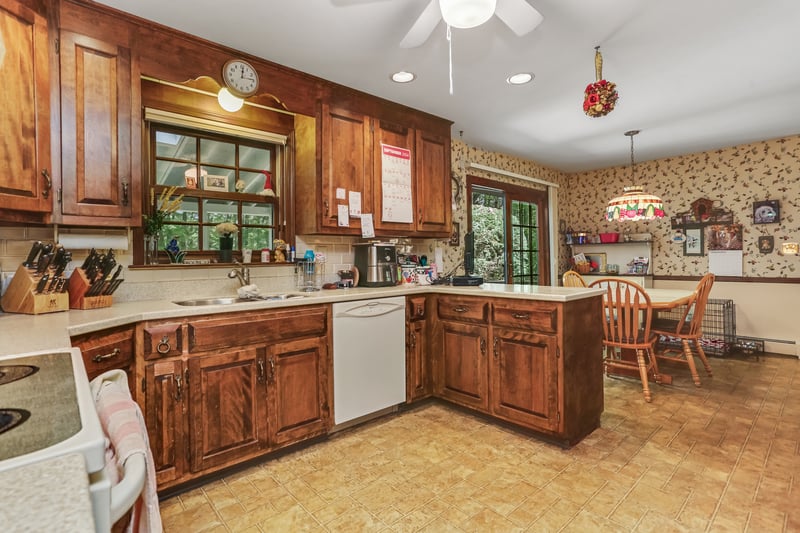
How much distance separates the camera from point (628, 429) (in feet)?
8.82

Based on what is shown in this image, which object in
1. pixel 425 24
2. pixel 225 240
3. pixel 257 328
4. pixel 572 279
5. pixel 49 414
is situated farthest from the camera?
pixel 572 279

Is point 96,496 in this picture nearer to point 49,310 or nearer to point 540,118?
point 49,310

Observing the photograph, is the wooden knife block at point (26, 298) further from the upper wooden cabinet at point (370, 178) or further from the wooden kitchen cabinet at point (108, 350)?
the upper wooden cabinet at point (370, 178)

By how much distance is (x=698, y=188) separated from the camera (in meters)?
5.14

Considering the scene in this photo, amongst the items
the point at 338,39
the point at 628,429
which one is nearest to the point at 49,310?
the point at 338,39

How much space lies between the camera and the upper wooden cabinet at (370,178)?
299cm

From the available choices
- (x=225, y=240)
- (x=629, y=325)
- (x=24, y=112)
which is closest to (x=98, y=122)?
(x=24, y=112)

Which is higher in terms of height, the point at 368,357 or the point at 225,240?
the point at 225,240

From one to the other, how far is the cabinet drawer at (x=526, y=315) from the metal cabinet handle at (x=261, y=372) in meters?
1.47

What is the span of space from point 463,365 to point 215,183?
2.20m

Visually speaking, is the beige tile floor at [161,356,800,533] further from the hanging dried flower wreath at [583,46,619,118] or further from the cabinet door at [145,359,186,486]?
the hanging dried flower wreath at [583,46,619,118]

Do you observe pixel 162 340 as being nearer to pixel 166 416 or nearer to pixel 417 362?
pixel 166 416

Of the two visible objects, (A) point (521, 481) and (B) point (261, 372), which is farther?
(B) point (261, 372)

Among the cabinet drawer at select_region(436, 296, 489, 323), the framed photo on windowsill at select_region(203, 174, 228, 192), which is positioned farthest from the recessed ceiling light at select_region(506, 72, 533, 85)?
the framed photo on windowsill at select_region(203, 174, 228, 192)
